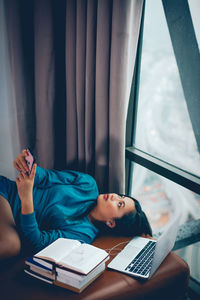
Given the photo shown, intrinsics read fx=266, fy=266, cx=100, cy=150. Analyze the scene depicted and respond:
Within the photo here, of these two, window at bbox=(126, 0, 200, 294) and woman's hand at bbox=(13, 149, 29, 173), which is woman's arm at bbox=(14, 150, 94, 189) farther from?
window at bbox=(126, 0, 200, 294)

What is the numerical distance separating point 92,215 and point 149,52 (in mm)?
1224

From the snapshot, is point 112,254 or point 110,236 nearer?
point 112,254

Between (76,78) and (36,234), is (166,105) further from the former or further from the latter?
(36,234)

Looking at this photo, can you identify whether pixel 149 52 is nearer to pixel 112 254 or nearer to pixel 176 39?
pixel 176 39

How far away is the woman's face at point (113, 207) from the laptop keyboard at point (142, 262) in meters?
0.23

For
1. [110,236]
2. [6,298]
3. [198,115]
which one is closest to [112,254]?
[110,236]

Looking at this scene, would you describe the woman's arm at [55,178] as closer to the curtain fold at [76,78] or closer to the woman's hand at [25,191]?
the curtain fold at [76,78]

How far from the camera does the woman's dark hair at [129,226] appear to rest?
1.55 meters

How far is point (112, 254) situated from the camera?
1403mm

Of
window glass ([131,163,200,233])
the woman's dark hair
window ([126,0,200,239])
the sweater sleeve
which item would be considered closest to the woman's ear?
the woman's dark hair

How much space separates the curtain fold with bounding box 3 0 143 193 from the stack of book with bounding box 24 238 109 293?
0.62m

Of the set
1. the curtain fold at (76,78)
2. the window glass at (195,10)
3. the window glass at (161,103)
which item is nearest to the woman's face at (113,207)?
the curtain fold at (76,78)

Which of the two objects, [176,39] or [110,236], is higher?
[176,39]

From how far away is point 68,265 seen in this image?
1.10 m
